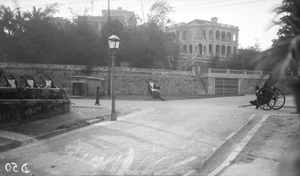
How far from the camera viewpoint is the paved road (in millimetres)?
6293

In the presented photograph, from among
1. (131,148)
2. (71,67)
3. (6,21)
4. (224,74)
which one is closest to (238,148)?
(131,148)

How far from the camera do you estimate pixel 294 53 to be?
6.93 ft

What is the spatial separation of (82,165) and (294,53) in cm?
555

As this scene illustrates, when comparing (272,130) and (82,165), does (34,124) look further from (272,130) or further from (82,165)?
(272,130)

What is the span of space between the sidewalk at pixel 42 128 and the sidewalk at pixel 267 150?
6092 mm

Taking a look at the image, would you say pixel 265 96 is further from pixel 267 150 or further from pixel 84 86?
pixel 84 86

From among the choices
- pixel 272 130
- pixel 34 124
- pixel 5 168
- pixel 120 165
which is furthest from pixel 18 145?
pixel 272 130

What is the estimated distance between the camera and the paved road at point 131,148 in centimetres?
629

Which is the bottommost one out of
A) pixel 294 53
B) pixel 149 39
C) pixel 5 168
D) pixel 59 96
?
pixel 5 168

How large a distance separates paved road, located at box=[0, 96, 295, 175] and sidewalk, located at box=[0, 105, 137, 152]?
35 cm

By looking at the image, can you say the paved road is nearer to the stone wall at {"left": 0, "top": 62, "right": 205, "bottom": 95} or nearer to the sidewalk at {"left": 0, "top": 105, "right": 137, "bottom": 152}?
the sidewalk at {"left": 0, "top": 105, "right": 137, "bottom": 152}

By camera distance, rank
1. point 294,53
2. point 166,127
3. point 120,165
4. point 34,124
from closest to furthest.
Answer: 1. point 294,53
2. point 120,165
3. point 166,127
4. point 34,124

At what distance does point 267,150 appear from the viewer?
24.8 feet

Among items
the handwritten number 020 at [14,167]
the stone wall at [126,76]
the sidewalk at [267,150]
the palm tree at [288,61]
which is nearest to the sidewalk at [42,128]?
the handwritten number 020 at [14,167]
